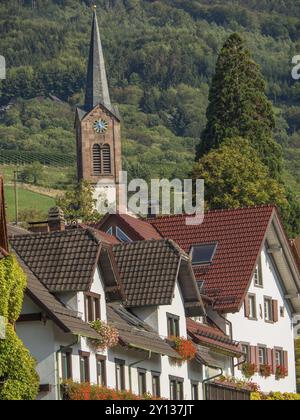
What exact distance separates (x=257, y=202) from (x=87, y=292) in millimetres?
51387

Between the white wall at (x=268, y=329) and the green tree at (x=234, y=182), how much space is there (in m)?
25.0

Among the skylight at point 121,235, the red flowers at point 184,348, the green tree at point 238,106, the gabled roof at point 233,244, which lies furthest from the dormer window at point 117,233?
the green tree at point 238,106

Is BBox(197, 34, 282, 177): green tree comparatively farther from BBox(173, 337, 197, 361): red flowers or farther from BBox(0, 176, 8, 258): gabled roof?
BBox(0, 176, 8, 258): gabled roof

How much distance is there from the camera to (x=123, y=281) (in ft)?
166

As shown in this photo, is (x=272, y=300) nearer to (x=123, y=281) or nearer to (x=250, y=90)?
(x=123, y=281)

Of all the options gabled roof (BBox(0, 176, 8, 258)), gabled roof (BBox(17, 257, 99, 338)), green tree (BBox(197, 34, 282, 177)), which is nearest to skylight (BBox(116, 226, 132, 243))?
gabled roof (BBox(17, 257, 99, 338))

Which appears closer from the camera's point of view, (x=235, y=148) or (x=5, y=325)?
(x=5, y=325)

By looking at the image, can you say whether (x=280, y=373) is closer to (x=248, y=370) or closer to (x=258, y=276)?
(x=258, y=276)

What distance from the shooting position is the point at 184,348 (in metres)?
51.2

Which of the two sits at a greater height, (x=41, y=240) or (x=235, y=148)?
(x=235, y=148)

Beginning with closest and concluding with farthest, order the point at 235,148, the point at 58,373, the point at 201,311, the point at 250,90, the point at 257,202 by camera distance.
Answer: the point at 58,373 < the point at 201,311 < the point at 257,202 < the point at 235,148 < the point at 250,90

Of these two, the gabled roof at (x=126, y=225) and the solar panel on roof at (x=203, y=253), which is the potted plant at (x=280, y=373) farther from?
the gabled roof at (x=126, y=225)

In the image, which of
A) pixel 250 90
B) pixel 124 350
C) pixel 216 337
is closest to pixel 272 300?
pixel 216 337

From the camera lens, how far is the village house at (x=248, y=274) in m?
64.8
